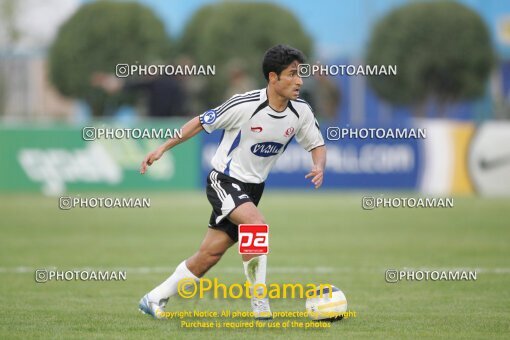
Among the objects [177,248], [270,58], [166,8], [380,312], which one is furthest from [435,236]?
[166,8]

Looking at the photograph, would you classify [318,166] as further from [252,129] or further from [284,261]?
[284,261]

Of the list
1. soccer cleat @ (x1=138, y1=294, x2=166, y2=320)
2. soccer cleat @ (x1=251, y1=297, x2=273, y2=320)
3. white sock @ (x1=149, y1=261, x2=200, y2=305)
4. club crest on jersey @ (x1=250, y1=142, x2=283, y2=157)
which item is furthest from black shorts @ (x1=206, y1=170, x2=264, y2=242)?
soccer cleat @ (x1=138, y1=294, x2=166, y2=320)

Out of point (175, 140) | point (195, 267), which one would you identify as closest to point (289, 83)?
point (175, 140)

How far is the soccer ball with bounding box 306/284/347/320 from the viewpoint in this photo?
9188 mm

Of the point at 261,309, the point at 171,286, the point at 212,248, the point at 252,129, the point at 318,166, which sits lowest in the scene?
the point at 261,309

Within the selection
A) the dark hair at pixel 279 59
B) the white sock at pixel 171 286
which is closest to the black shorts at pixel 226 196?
the white sock at pixel 171 286

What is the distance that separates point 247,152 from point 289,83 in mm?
728

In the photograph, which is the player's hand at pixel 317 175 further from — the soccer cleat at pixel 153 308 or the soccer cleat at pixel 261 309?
the soccer cleat at pixel 153 308

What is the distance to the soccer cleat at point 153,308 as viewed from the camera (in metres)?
9.50

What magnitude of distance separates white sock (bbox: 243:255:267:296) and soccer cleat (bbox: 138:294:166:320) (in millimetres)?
891

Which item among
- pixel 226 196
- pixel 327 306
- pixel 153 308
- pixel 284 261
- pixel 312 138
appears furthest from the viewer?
pixel 284 261

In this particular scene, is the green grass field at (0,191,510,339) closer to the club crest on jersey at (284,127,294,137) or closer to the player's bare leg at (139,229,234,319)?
the player's bare leg at (139,229,234,319)

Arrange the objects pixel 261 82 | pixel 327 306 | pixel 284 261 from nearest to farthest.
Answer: pixel 327 306, pixel 284 261, pixel 261 82

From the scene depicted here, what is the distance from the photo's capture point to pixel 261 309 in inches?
362
